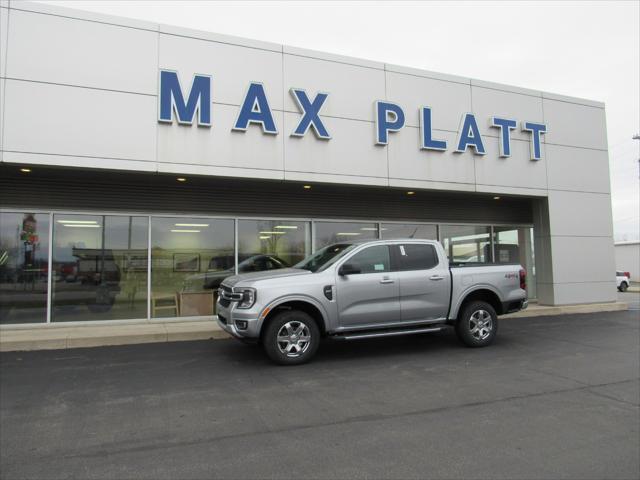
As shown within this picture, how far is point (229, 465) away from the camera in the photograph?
3.71 metres

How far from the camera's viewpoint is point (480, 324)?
8445 mm

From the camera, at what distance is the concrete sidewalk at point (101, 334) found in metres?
8.48

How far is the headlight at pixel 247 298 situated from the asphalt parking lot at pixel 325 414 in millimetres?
982

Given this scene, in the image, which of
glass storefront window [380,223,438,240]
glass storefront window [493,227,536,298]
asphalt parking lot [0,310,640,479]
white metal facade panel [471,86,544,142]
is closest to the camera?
asphalt parking lot [0,310,640,479]

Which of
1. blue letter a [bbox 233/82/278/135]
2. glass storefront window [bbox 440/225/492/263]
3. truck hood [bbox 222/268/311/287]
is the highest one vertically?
blue letter a [bbox 233/82/278/135]

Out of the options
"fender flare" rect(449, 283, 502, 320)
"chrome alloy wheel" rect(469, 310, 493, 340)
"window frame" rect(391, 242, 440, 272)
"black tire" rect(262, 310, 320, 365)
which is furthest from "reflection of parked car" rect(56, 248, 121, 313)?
"chrome alloy wheel" rect(469, 310, 493, 340)

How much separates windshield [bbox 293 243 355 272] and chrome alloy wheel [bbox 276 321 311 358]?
106 cm

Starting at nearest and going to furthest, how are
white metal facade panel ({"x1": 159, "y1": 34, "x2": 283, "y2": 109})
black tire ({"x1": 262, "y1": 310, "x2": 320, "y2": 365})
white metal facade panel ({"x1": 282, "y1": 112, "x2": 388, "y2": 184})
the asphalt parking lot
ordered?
the asphalt parking lot < black tire ({"x1": 262, "y1": 310, "x2": 320, "y2": 365}) < white metal facade panel ({"x1": 159, "y1": 34, "x2": 283, "y2": 109}) < white metal facade panel ({"x1": 282, "y1": 112, "x2": 388, "y2": 184})

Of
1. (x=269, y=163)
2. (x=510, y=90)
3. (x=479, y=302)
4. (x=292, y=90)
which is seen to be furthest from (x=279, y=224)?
(x=510, y=90)

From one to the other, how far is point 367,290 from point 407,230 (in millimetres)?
6427

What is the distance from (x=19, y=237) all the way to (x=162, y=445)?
27.5 ft

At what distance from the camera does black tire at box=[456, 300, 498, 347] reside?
8.30m

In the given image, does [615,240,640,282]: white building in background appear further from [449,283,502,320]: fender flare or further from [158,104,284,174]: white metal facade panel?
[158,104,284,174]: white metal facade panel

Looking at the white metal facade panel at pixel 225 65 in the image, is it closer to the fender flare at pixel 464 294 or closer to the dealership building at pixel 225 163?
the dealership building at pixel 225 163
